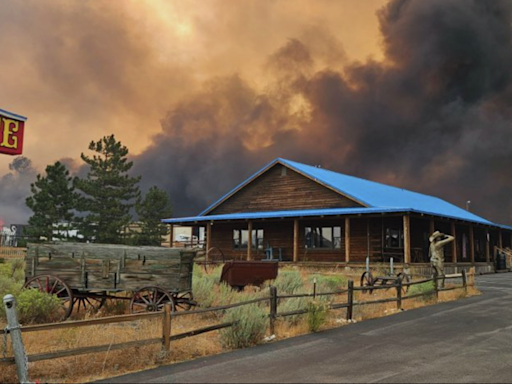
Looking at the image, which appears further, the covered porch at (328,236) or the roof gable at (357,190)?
the roof gable at (357,190)

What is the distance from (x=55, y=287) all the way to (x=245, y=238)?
21.9 meters

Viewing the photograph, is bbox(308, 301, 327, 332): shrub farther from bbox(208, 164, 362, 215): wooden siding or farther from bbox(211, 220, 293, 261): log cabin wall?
bbox(211, 220, 293, 261): log cabin wall

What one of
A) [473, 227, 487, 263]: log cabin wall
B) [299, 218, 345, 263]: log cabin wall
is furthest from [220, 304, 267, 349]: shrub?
[473, 227, 487, 263]: log cabin wall

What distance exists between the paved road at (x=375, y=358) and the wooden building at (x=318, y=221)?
45.3 feet

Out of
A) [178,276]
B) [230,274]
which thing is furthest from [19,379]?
[230,274]

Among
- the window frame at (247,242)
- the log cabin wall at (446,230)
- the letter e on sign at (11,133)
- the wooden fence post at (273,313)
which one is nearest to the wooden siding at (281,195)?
the window frame at (247,242)

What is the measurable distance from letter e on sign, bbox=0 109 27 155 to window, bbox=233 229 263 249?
24176 mm

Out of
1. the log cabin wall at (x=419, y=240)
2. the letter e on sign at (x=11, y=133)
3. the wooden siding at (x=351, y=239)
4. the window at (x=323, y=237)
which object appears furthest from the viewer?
the log cabin wall at (x=419, y=240)

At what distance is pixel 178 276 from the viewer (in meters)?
11.8

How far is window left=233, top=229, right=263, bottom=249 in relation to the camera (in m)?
32.8

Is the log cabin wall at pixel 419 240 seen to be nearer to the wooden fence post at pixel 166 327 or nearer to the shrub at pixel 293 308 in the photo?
the shrub at pixel 293 308

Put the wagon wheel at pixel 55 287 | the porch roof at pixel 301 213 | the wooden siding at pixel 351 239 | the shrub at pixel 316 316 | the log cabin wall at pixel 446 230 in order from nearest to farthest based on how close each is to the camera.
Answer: the shrub at pixel 316 316, the wagon wheel at pixel 55 287, the porch roof at pixel 301 213, the wooden siding at pixel 351 239, the log cabin wall at pixel 446 230

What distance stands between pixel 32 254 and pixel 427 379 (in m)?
10.0

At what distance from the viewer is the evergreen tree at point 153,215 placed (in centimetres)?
5382
